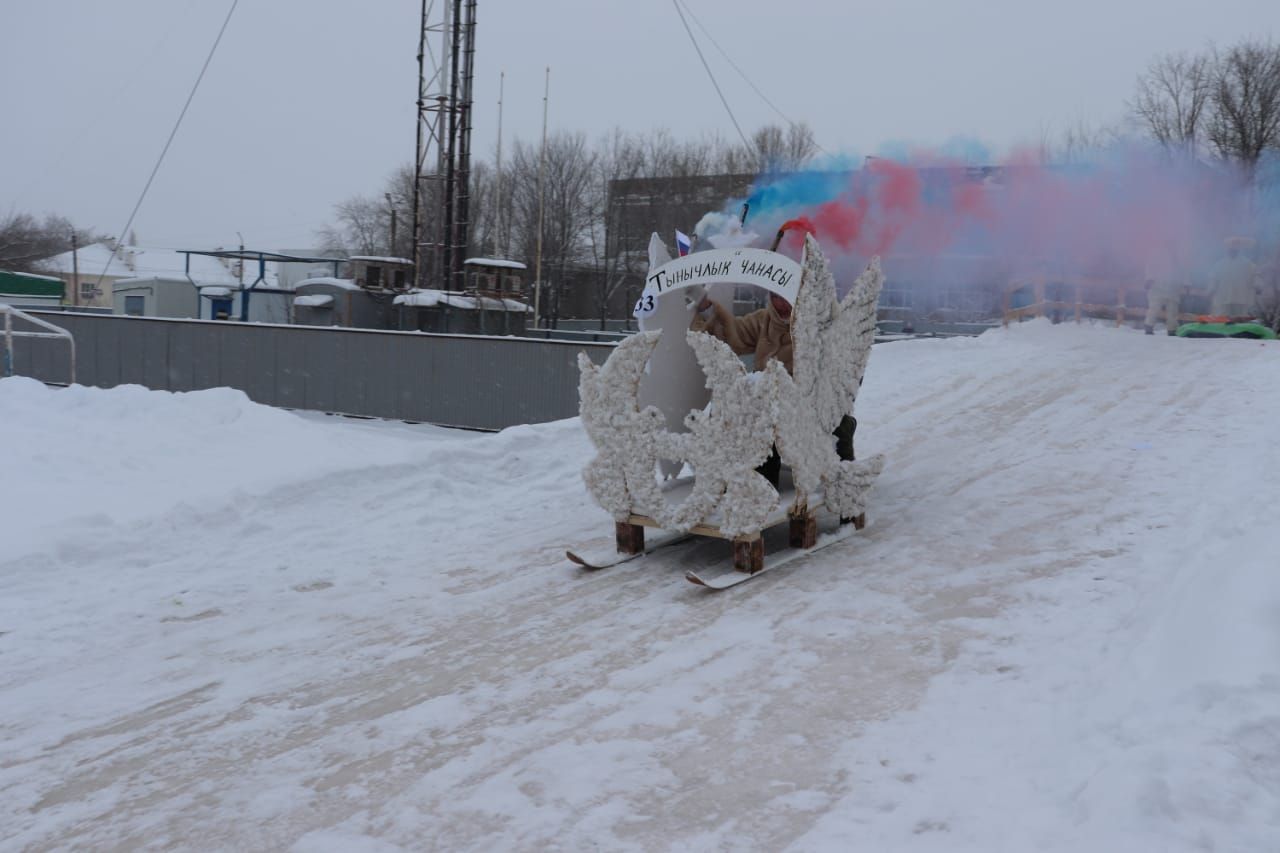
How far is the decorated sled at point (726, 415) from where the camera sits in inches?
281

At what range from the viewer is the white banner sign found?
776 cm

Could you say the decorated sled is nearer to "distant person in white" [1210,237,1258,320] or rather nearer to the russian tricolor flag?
the russian tricolor flag

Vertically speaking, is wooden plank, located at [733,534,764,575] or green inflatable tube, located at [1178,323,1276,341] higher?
green inflatable tube, located at [1178,323,1276,341]

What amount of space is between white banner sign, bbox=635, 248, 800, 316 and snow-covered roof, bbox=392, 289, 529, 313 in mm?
26995

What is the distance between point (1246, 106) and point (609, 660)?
113ft

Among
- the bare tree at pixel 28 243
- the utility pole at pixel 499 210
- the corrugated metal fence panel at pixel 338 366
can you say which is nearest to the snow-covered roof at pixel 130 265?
the bare tree at pixel 28 243

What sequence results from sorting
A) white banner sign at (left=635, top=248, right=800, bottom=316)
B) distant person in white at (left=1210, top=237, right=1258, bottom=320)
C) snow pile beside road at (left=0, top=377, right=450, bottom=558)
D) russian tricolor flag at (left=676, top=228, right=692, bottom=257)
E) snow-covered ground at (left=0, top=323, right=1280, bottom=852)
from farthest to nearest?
distant person in white at (left=1210, top=237, right=1258, bottom=320) < russian tricolor flag at (left=676, top=228, right=692, bottom=257) < snow pile beside road at (left=0, top=377, right=450, bottom=558) < white banner sign at (left=635, top=248, right=800, bottom=316) < snow-covered ground at (left=0, top=323, right=1280, bottom=852)

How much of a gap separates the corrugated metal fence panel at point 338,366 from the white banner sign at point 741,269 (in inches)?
442

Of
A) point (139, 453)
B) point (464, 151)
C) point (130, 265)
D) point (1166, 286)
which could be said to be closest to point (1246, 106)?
point (1166, 286)

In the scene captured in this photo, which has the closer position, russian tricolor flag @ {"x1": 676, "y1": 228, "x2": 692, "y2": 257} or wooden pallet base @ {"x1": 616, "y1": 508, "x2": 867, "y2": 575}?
wooden pallet base @ {"x1": 616, "y1": 508, "x2": 867, "y2": 575}

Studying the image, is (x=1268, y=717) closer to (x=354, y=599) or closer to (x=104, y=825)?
(x=104, y=825)

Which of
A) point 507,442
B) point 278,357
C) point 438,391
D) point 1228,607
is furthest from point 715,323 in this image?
point 278,357

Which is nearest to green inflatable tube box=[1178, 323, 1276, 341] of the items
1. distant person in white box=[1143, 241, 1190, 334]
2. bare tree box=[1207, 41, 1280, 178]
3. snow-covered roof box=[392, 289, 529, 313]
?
distant person in white box=[1143, 241, 1190, 334]

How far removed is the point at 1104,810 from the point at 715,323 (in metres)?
5.62
